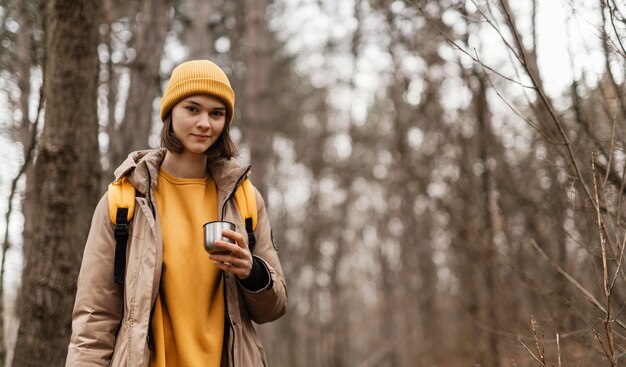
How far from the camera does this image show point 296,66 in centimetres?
1633

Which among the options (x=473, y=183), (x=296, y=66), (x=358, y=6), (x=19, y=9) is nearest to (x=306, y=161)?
(x=296, y=66)

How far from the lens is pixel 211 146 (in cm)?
269

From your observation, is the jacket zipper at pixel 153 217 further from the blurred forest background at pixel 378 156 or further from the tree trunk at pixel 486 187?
the tree trunk at pixel 486 187

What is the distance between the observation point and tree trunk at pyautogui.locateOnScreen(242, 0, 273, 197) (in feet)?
23.0

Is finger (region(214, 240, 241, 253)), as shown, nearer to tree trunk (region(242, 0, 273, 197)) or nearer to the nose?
the nose

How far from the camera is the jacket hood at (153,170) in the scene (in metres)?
2.41

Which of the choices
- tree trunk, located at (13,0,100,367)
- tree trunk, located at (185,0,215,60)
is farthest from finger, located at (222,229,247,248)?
tree trunk, located at (185,0,215,60)

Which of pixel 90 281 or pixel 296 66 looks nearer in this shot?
pixel 90 281

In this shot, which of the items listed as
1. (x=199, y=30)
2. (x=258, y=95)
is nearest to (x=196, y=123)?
(x=199, y=30)

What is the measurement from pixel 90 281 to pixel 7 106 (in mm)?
6195

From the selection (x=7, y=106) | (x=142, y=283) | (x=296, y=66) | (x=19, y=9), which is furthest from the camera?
(x=296, y=66)

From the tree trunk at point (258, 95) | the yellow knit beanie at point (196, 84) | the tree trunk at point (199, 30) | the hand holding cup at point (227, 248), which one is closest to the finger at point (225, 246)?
the hand holding cup at point (227, 248)

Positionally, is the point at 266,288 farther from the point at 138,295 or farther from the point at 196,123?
the point at 196,123

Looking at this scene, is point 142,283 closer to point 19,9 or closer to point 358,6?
point 19,9
